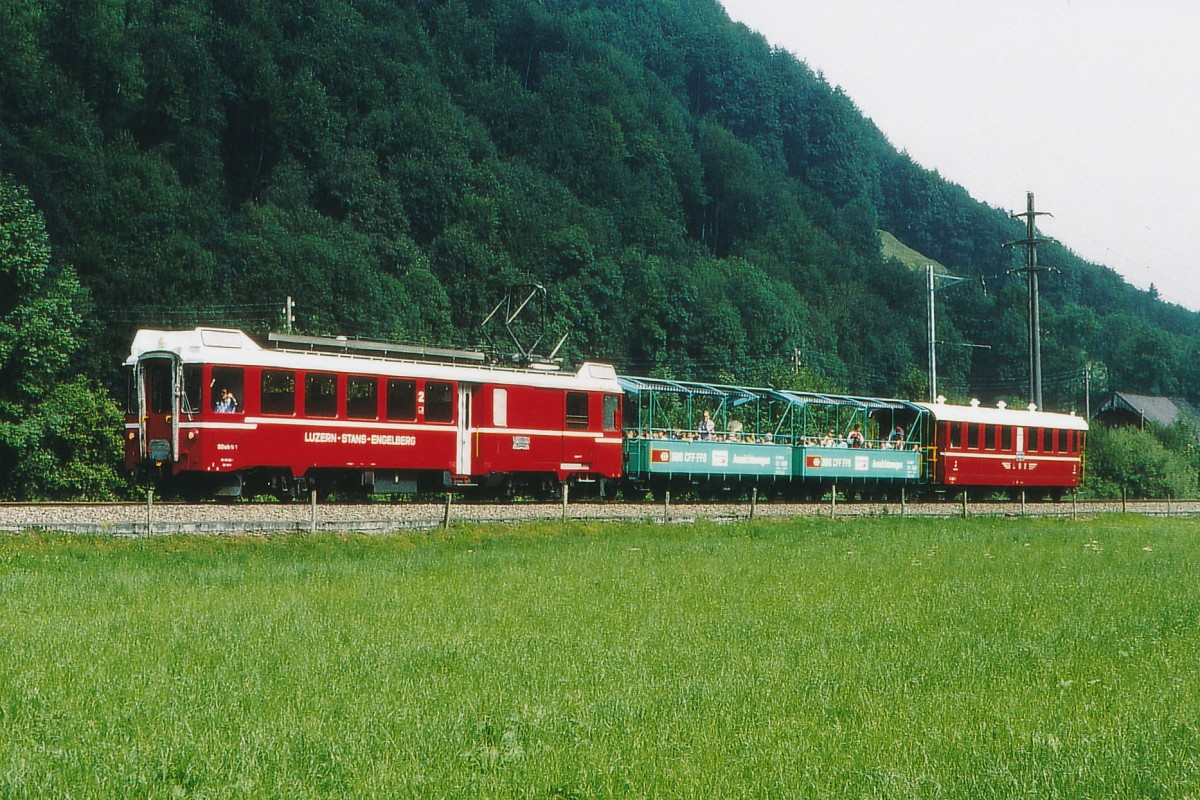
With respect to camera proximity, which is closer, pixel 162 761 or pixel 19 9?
pixel 162 761

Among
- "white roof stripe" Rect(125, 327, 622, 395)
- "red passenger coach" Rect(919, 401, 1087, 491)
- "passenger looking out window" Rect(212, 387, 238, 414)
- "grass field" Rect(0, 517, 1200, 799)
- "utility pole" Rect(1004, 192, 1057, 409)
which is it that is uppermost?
"utility pole" Rect(1004, 192, 1057, 409)

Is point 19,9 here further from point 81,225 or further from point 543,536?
point 543,536

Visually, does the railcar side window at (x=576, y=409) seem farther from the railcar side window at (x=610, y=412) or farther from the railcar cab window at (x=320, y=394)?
the railcar cab window at (x=320, y=394)

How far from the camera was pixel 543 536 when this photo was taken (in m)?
26.2

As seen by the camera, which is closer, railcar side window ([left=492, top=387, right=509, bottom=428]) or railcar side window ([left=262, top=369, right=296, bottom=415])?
railcar side window ([left=262, top=369, right=296, bottom=415])

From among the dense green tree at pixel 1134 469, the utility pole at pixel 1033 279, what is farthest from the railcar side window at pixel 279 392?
the dense green tree at pixel 1134 469

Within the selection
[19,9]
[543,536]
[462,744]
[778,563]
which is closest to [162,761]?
[462,744]

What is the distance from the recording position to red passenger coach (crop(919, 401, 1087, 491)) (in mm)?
42594

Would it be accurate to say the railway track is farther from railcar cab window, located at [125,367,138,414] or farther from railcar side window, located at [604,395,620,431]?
railcar side window, located at [604,395,620,431]

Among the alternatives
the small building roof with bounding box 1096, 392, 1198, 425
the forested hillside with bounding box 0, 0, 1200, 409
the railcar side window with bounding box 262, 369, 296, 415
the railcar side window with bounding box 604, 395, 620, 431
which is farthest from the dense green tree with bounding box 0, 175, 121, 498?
the small building roof with bounding box 1096, 392, 1198, 425

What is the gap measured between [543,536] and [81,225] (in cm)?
3665

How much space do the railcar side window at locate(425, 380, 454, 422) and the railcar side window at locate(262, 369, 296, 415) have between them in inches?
142

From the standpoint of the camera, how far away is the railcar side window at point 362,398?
27156mm

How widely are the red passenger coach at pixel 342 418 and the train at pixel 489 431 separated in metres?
0.04
